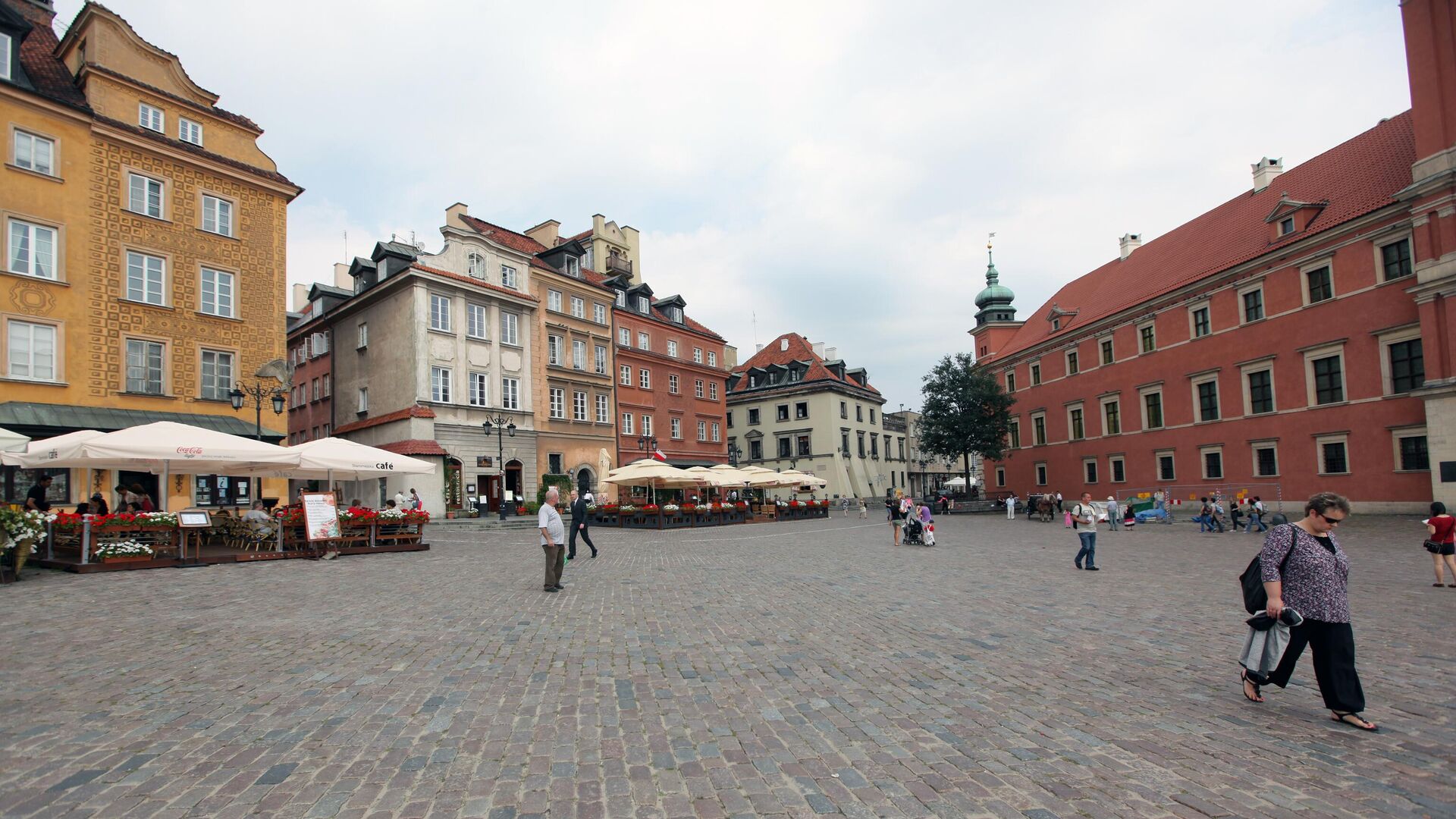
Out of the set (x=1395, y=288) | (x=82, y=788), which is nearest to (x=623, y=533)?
(x=82, y=788)

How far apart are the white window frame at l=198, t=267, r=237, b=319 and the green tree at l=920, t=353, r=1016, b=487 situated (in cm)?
3892

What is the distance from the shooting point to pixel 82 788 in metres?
3.92

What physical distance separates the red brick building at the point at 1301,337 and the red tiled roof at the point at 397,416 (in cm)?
3746

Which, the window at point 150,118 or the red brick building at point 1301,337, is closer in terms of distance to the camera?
Answer: the window at point 150,118

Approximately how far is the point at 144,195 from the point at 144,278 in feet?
9.75

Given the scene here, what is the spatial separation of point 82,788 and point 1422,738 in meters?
8.04

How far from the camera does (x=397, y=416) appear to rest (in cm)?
3434

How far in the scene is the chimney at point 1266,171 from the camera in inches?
1465

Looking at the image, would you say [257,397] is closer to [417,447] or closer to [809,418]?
[417,447]

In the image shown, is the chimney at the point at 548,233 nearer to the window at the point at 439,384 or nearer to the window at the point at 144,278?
the window at the point at 439,384


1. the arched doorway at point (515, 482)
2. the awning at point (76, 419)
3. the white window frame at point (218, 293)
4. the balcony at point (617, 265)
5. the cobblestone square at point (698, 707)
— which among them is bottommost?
the cobblestone square at point (698, 707)

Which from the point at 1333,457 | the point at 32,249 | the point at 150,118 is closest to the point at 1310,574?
the point at 32,249

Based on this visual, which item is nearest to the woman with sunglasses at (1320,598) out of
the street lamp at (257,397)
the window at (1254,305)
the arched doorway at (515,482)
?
the street lamp at (257,397)

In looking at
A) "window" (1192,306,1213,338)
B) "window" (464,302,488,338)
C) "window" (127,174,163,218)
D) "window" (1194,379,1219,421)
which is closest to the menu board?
"window" (127,174,163,218)
